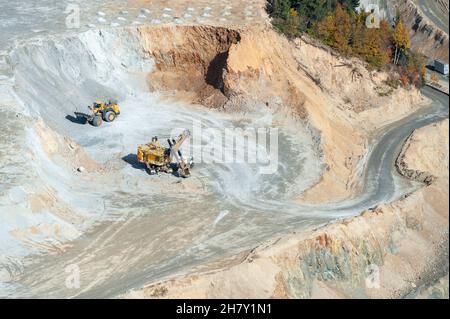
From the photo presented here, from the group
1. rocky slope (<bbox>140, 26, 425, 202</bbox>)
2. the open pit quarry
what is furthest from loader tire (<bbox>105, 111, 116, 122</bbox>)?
rocky slope (<bbox>140, 26, 425, 202</bbox>)

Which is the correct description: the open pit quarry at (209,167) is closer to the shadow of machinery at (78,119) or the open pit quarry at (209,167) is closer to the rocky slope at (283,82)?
the rocky slope at (283,82)

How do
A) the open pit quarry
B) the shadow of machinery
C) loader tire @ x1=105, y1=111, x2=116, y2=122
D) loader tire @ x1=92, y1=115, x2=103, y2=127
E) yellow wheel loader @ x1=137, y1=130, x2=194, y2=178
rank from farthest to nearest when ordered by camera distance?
loader tire @ x1=105, y1=111, x2=116, y2=122, the shadow of machinery, loader tire @ x1=92, y1=115, x2=103, y2=127, yellow wheel loader @ x1=137, y1=130, x2=194, y2=178, the open pit quarry

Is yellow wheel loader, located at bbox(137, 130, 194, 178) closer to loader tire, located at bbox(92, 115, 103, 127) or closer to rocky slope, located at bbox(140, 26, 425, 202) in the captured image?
loader tire, located at bbox(92, 115, 103, 127)

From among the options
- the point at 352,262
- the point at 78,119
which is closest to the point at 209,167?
the point at 78,119

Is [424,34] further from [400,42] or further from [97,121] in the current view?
[97,121]

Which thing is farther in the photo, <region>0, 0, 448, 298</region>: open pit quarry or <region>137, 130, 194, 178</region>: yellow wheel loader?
<region>137, 130, 194, 178</region>: yellow wheel loader
